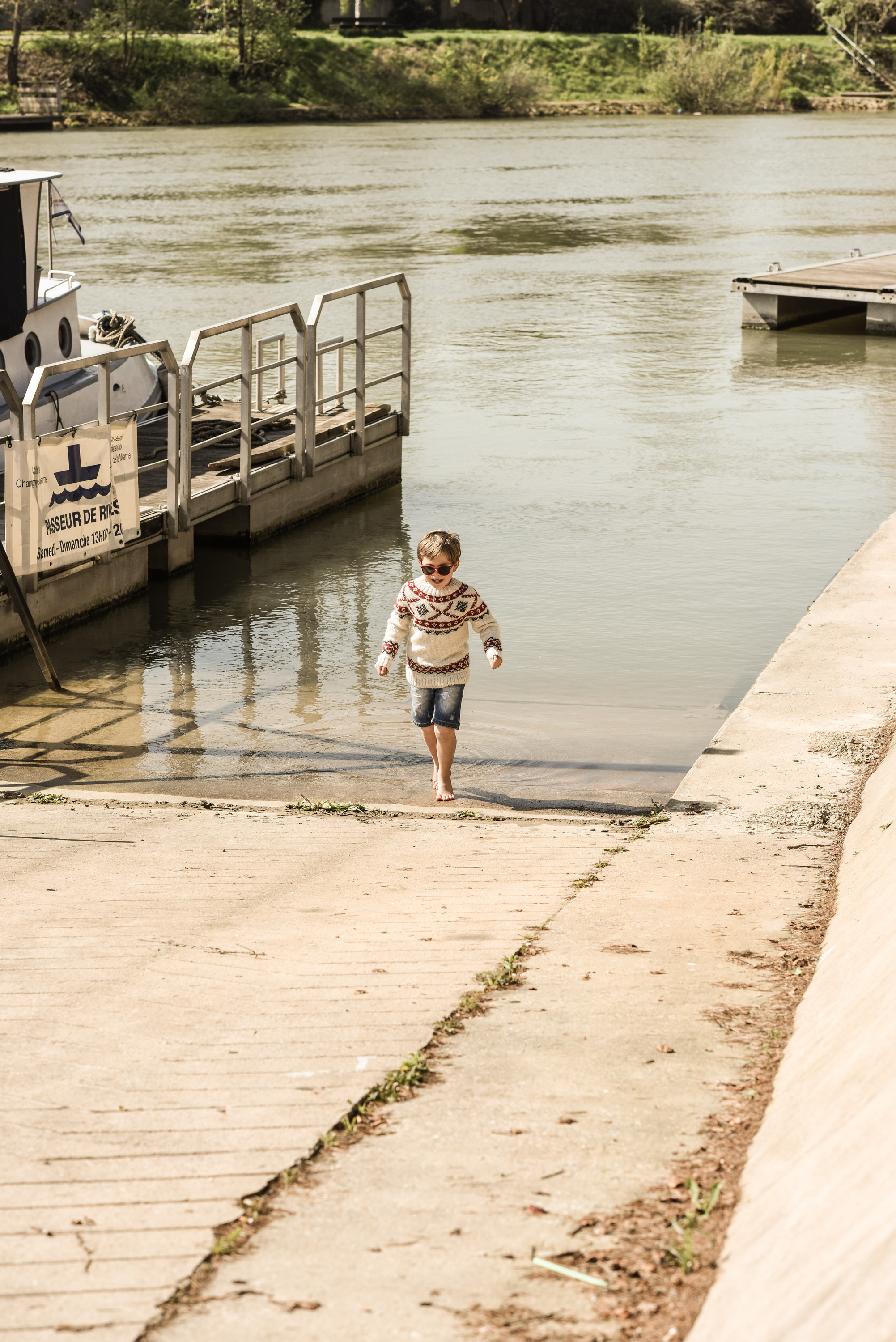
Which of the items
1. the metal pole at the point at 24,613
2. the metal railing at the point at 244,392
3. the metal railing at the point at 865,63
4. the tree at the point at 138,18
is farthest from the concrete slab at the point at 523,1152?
the metal railing at the point at 865,63

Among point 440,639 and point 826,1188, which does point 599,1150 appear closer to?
point 826,1188

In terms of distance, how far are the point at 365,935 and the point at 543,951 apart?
59cm

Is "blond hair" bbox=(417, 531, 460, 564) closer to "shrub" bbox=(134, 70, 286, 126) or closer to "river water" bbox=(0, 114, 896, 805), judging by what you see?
"river water" bbox=(0, 114, 896, 805)

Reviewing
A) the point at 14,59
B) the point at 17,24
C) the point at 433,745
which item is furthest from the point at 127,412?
the point at 17,24

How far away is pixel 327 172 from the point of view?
52.8m

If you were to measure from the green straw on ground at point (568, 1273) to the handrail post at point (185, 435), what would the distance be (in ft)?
29.6

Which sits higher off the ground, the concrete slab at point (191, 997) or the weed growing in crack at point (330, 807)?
the concrete slab at point (191, 997)

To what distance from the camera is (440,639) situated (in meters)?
7.47

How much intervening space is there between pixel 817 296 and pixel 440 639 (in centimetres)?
1870

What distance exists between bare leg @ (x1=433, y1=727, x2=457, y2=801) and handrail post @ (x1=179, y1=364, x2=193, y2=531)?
4.69 metres

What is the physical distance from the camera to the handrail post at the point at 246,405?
12445mm

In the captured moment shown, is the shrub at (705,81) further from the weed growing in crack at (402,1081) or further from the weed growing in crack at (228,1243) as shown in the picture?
the weed growing in crack at (228,1243)

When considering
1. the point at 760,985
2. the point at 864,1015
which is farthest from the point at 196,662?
the point at 864,1015

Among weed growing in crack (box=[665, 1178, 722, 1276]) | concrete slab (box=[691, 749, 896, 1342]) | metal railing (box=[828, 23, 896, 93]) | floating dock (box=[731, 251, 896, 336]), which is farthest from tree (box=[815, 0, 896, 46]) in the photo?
weed growing in crack (box=[665, 1178, 722, 1276])
